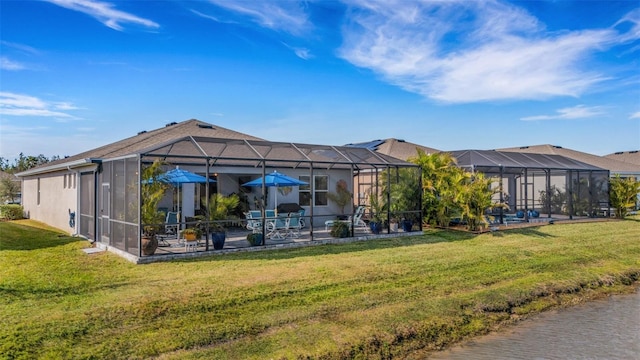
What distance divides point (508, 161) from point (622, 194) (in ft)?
21.7

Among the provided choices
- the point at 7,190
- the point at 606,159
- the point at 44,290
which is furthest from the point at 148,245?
the point at 606,159

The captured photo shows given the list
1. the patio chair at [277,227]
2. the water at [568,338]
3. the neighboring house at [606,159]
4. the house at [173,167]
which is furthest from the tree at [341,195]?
the neighboring house at [606,159]

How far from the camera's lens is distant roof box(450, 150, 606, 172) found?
18.3m

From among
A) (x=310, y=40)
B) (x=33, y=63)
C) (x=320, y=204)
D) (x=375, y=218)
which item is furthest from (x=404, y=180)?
(x=33, y=63)

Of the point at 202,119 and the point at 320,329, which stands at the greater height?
the point at 202,119

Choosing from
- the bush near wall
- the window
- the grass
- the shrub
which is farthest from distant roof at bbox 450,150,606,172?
the bush near wall

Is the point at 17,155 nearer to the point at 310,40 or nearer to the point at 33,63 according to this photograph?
the point at 33,63

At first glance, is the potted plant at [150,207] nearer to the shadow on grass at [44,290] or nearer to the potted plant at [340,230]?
the shadow on grass at [44,290]

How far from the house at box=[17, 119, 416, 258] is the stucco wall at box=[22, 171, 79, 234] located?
1.4 inches

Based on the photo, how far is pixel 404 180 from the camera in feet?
49.6

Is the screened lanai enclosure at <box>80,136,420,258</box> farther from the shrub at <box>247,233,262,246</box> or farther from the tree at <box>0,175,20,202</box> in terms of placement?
the tree at <box>0,175,20,202</box>

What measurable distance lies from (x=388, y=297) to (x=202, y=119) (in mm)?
18760

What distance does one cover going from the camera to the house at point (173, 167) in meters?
10.8

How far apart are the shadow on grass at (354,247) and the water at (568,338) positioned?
5.43m
